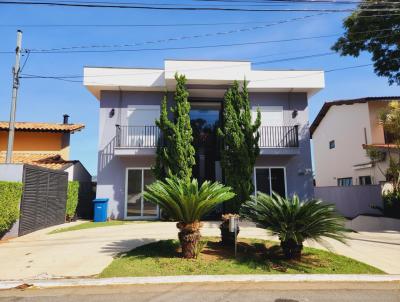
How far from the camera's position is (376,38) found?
1533 cm

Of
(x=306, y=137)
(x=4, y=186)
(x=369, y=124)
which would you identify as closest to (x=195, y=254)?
(x=4, y=186)

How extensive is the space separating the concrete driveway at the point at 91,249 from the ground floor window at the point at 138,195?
3.34 m

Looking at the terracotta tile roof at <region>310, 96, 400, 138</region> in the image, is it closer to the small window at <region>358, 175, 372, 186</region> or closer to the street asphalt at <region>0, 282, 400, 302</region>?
the small window at <region>358, 175, 372, 186</region>

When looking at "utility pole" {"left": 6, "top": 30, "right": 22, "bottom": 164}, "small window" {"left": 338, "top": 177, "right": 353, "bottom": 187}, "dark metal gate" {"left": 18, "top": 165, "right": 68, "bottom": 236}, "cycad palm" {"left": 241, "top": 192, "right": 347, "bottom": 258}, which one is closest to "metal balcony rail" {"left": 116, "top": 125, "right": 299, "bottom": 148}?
"dark metal gate" {"left": 18, "top": 165, "right": 68, "bottom": 236}

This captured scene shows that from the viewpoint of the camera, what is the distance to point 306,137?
17156 mm

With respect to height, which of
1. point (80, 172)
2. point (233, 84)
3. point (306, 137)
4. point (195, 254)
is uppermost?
point (233, 84)

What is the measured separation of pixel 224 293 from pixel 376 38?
14.8 metres

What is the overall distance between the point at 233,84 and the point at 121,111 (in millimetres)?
5918

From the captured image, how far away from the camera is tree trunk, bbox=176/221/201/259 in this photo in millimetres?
7543

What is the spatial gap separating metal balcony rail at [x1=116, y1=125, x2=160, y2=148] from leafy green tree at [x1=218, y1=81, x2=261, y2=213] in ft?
11.3

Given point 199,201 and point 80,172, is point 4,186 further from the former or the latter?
point 80,172

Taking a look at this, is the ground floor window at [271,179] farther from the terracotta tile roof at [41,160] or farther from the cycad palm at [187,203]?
the terracotta tile roof at [41,160]

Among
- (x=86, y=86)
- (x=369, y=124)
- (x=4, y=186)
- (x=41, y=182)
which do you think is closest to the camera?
(x=4, y=186)

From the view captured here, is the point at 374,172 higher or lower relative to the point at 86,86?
lower
